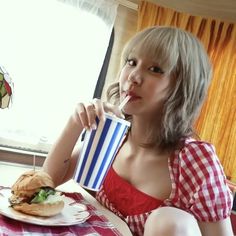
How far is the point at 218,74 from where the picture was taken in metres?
2.18

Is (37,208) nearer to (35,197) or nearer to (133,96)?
(35,197)

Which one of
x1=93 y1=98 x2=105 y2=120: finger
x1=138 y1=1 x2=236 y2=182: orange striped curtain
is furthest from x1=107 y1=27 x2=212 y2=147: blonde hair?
x1=138 y1=1 x2=236 y2=182: orange striped curtain

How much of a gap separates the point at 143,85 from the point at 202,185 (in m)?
0.27

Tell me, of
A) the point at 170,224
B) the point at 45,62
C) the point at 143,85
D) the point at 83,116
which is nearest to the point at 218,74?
the point at 45,62

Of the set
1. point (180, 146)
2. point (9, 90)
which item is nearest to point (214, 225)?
point (180, 146)

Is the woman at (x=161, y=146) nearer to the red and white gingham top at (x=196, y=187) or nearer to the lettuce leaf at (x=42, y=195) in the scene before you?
the red and white gingham top at (x=196, y=187)

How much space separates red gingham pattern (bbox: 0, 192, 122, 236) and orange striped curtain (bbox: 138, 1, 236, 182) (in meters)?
1.52

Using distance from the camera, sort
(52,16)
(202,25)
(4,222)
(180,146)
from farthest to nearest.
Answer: (202,25) < (52,16) < (180,146) < (4,222)

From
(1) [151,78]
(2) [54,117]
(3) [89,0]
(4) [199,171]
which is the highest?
(3) [89,0]

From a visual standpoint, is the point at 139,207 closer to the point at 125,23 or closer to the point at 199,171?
the point at 199,171

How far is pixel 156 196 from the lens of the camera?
0.86m

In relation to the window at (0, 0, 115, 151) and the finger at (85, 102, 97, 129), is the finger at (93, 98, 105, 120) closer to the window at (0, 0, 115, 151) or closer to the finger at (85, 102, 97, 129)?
the finger at (85, 102, 97, 129)

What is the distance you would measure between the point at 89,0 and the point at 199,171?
63.6 inches

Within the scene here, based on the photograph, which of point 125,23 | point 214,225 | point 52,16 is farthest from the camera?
point 125,23
